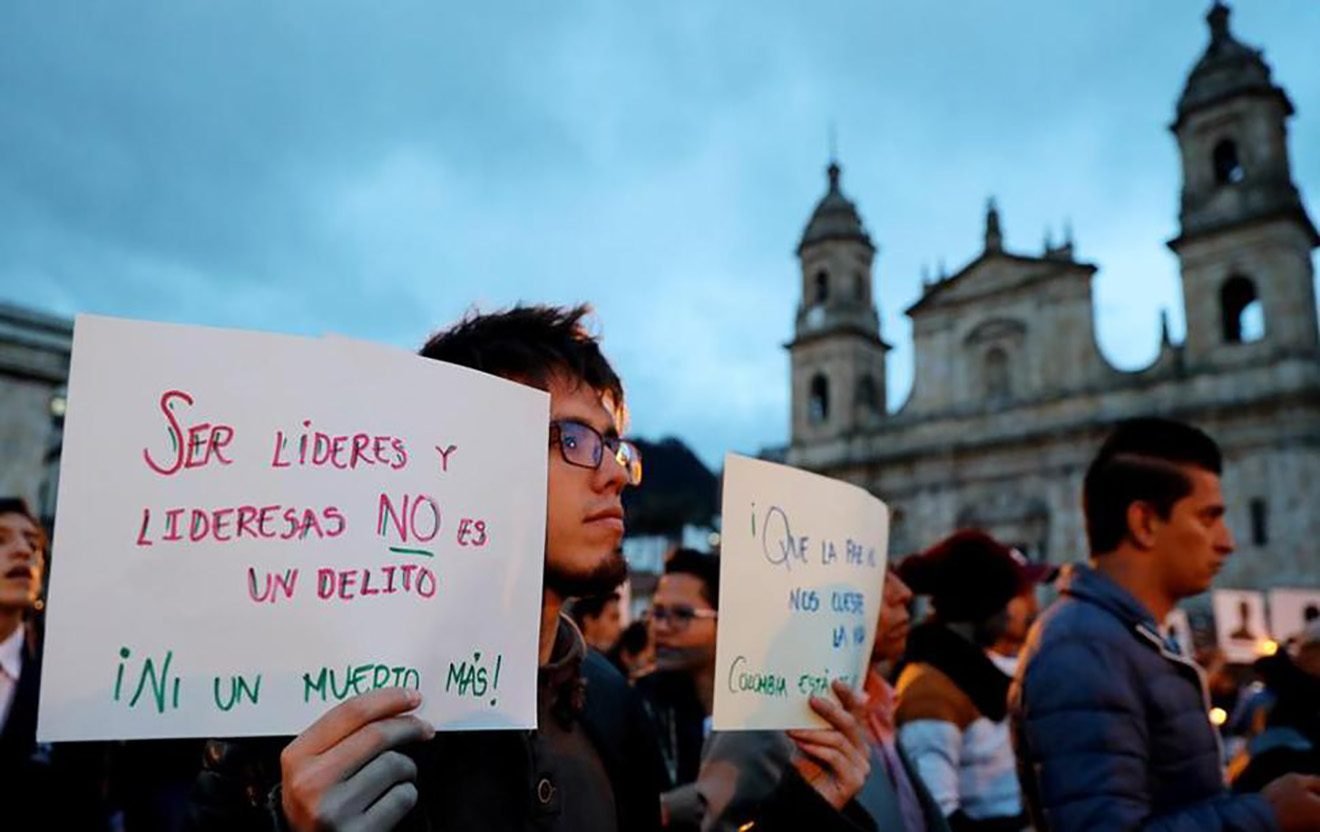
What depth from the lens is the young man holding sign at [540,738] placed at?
1.21 metres

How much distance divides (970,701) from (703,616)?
1246 millimetres

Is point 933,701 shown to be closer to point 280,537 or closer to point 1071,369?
point 280,537

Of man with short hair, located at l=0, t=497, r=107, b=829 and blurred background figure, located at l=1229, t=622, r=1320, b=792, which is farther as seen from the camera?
man with short hair, located at l=0, t=497, r=107, b=829

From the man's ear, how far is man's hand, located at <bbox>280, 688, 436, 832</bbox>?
2.04 meters

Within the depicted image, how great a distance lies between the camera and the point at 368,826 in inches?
46.7

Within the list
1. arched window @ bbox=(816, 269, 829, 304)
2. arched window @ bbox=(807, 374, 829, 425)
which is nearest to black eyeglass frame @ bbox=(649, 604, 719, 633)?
arched window @ bbox=(807, 374, 829, 425)

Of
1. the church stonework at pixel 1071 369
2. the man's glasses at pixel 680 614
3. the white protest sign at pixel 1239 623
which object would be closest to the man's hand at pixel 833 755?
the man's glasses at pixel 680 614

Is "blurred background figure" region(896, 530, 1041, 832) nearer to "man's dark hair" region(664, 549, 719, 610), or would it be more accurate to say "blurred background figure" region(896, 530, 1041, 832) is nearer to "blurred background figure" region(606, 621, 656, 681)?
"man's dark hair" region(664, 549, 719, 610)

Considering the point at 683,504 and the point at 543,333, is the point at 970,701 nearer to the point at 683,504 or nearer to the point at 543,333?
the point at 543,333

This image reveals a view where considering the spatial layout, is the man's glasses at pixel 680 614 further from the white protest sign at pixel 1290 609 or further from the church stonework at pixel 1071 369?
the church stonework at pixel 1071 369

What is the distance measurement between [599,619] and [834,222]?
29225mm

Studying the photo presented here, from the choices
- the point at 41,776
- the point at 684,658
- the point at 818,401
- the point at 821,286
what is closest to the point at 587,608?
the point at 684,658

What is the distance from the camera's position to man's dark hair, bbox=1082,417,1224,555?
256 centimetres

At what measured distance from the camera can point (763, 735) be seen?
2326 millimetres
